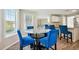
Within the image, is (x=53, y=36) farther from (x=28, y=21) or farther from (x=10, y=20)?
(x=10, y=20)

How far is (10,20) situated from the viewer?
1.51 metres

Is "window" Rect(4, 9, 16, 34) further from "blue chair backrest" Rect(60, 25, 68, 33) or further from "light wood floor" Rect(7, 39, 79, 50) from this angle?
"blue chair backrest" Rect(60, 25, 68, 33)

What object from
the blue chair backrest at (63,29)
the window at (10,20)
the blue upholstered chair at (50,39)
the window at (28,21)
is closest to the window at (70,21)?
the blue chair backrest at (63,29)

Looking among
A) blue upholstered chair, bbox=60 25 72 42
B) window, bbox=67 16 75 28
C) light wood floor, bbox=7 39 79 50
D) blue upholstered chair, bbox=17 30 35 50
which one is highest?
window, bbox=67 16 75 28

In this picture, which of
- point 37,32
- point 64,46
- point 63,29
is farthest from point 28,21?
point 64,46

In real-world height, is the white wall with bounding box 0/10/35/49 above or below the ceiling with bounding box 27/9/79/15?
below

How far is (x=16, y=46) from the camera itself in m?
1.47

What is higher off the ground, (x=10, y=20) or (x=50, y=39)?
(x=10, y=20)

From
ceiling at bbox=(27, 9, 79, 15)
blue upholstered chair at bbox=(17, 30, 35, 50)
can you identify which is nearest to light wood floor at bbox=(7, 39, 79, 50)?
blue upholstered chair at bbox=(17, 30, 35, 50)

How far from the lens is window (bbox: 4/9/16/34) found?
1450 millimetres
